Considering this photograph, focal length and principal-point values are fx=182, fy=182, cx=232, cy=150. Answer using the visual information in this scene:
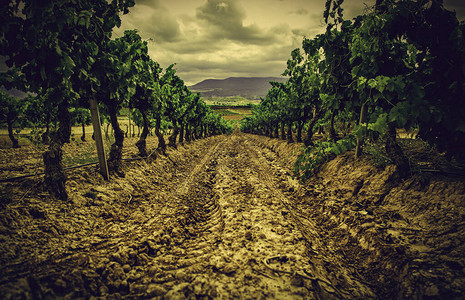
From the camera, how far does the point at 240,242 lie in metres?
3.96

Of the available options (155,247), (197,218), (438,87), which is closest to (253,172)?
(197,218)

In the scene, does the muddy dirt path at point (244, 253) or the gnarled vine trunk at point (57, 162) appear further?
the gnarled vine trunk at point (57, 162)

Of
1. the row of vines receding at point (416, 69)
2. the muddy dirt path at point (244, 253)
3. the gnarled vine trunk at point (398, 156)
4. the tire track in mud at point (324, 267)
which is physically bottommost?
the tire track in mud at point (324, 267)

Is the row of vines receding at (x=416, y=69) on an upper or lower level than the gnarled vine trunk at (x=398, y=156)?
upper

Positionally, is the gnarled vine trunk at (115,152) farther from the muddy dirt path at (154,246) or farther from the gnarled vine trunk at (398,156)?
the gnarled vine trunk at (398,156)

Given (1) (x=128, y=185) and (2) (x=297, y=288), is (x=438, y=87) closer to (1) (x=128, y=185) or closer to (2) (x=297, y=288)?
(2) (x=297, y=288)

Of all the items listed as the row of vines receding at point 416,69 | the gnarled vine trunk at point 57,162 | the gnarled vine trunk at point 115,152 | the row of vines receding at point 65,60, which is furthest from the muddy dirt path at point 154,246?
the row of vines receding at point 416,69

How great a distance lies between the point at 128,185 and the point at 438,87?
9259 millimetres

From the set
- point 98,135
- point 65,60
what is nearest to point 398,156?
point 65,60

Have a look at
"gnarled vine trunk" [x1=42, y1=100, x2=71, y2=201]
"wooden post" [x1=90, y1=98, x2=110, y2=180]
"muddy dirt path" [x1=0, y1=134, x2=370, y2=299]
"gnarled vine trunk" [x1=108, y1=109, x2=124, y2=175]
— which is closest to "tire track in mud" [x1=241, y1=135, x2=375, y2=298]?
"muddy dirt path" [x1=0, y1=134, x2=370, y2=299]

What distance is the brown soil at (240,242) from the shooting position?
277 centimetres

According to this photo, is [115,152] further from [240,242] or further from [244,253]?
[244,253]

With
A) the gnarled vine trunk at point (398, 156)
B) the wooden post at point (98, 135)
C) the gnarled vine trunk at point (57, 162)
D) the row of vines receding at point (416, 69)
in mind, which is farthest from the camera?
the wooden post at point (98, 135)

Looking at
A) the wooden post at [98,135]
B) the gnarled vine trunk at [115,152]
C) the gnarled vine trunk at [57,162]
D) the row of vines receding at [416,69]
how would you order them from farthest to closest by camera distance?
1. the gnarled vine trunk at [115,152]
2. the wooden post at [98,135]
3. the gnarled vine trunk at [57,162]
4. the row of vines receding at [416,69]
